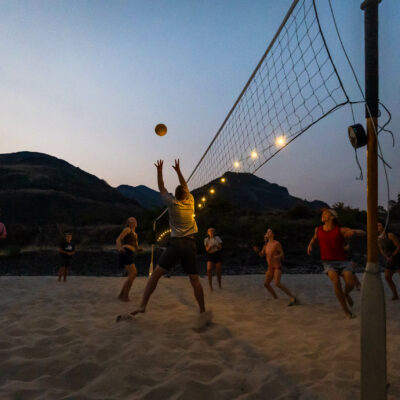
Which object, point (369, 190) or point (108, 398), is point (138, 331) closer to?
point (108, 398)

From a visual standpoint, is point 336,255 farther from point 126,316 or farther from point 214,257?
point 214,257

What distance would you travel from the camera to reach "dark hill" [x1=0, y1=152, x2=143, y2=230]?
130 feet

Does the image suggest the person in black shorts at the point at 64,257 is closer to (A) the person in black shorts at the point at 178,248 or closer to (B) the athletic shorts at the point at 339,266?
(A) the person in black shorts at the point at 178,248

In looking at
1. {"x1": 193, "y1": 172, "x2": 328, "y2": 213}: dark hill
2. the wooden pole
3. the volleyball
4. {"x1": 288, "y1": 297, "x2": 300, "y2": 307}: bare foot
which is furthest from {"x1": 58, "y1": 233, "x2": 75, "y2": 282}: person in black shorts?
{"x1": 193, "y1": 172, "x2": 328, "y2": 213}: dark hill

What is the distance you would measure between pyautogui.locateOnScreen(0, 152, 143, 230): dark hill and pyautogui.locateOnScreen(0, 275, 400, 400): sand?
32856 mm

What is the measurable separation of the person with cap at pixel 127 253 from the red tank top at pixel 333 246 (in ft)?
9.80

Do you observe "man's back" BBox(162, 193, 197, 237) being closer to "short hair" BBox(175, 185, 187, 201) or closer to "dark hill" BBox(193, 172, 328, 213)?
"short hair" BBox(175, 185, 187, 201)

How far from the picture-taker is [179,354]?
2793 millimetres

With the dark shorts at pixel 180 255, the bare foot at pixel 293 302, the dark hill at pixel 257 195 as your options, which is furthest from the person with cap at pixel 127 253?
the dark hill at pixel 257 195

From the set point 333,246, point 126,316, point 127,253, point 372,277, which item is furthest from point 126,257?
point 372,277

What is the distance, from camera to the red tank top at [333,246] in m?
4.34

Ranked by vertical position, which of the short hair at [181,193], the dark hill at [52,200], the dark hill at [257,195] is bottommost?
the short hair at [181,193]

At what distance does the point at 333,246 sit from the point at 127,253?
3266mm

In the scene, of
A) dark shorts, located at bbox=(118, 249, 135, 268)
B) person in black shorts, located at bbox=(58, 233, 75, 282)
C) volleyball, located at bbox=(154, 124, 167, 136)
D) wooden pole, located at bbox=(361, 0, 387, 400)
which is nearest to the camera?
wooden pole, located at bbox=(361, 0, 387, 400)
